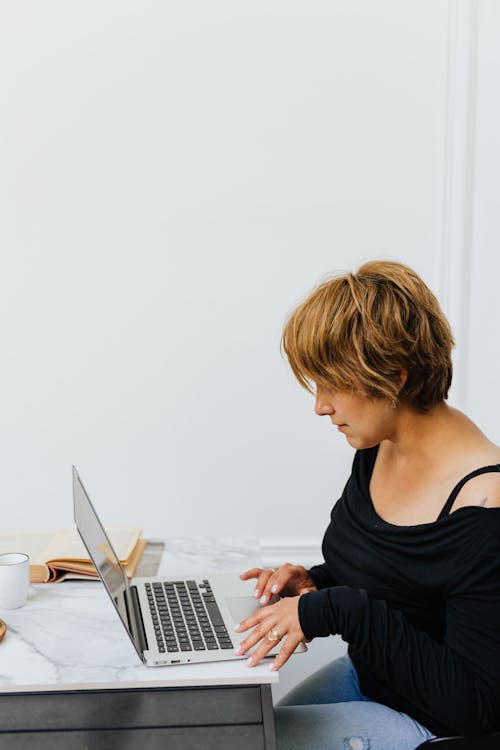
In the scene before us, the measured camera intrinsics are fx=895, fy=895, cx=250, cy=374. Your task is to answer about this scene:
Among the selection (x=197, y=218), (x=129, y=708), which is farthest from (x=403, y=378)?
(x=197, y=218)

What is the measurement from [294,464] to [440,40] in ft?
3.92

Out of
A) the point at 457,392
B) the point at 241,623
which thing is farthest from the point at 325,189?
the point at 241,623

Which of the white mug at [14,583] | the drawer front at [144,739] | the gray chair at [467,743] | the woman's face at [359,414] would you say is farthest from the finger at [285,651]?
the white mug at [14,583]

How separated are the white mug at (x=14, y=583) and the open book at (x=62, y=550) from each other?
123 mm

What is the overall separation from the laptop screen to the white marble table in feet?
0.17

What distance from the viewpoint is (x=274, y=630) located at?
1260mm

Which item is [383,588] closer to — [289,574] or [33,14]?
[289,574]

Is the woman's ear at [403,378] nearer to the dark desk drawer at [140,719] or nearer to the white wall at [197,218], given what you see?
the dark desk drawer at [140,719]

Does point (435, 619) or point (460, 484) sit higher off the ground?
point (460, 484)

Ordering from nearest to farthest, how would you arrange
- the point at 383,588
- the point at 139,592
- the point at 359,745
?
the point at 359,745 < the point at 383,588 < the point at 139,592

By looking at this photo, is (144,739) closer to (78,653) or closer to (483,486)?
(78,653)

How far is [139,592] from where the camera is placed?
1486 mm

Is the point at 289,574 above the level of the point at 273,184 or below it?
below

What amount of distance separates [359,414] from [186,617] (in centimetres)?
41
